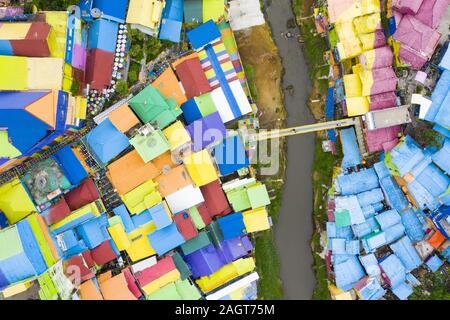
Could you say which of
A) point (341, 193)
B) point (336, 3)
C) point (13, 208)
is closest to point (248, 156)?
point (341, 193)

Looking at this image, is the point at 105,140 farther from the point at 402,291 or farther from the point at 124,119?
the point at 402,291

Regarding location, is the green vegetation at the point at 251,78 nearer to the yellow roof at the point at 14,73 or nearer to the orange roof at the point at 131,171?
the orange roof at the point at 131,171

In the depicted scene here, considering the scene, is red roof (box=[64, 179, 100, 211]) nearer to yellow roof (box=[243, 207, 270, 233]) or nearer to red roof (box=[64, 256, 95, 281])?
red roof (box=[64, 256, 95, 281])

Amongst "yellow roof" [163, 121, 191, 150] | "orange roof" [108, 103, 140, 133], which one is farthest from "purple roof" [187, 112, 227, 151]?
"orange roof" [108, 103, 140, 133]

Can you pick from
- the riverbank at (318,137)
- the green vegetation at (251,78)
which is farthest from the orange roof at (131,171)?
the riverbank at (318,137)

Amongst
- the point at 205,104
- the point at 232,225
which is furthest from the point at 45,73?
the point at 232,225
